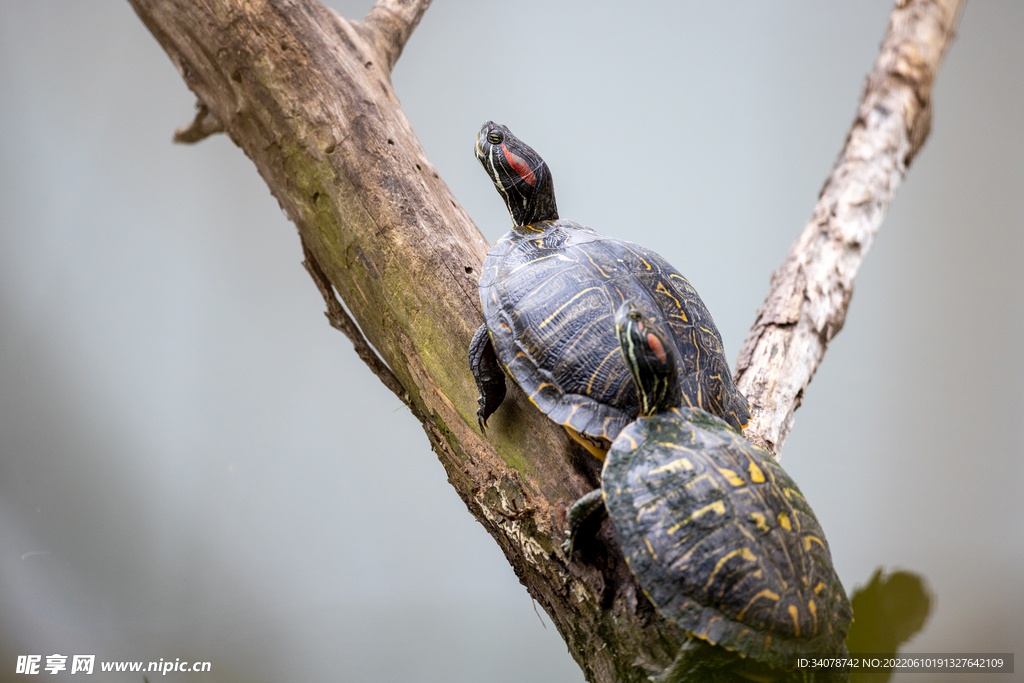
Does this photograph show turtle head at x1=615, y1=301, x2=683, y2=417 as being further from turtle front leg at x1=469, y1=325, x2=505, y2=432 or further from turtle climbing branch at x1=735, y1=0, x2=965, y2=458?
turtle climbing branch at x1=735, y1=0, x2=965, y2=458

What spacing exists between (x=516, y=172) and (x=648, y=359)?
1.09 metres

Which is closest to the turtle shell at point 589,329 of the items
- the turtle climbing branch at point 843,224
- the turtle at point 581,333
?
the turtle at point 581,333

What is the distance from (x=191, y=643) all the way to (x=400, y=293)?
228cm

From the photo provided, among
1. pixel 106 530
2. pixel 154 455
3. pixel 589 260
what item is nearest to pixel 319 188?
pixel 589 260

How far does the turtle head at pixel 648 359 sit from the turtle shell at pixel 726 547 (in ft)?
0.39

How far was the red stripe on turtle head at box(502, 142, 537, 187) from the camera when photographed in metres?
2.11

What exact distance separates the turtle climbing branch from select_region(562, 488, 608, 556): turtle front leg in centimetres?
87

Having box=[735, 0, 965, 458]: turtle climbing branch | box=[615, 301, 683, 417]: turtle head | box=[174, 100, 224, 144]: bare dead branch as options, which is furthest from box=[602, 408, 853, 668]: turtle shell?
box=[174, 100, 224, 144]: bare dead branch

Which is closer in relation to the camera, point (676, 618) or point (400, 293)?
point (676, 618)

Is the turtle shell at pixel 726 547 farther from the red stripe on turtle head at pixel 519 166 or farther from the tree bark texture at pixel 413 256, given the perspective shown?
the red stripe on turtle head at pixel 519 166

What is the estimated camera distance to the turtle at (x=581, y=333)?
1.52m

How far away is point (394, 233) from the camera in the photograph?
7.14ft

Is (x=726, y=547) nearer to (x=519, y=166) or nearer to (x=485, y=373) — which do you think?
(x=485, y=373)

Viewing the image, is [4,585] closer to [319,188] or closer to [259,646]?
[259,646]
